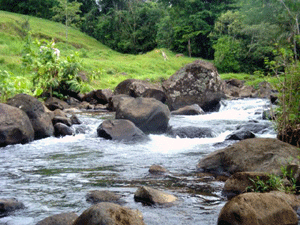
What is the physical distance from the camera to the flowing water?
5195 mm

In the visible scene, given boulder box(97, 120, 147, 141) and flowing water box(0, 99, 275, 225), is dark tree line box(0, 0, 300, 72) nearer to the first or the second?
boulder box(97, 120, 147, 141)

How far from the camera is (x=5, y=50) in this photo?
26.1 m

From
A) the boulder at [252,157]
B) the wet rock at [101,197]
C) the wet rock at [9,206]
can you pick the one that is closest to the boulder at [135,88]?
the boulder at [252,157]

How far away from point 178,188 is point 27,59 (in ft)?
39.4

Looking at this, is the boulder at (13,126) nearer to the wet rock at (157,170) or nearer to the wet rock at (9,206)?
the wet rock at (157,170)

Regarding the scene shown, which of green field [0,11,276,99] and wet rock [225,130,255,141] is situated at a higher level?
green field [0,11,276,99]

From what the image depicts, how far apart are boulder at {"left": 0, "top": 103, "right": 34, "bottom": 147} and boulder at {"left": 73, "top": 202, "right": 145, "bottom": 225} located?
6.23m

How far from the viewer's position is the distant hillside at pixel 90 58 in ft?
78.8

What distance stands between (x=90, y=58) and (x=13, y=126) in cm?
2590

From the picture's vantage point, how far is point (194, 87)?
694 inches

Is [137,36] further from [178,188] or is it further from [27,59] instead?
[178,188]

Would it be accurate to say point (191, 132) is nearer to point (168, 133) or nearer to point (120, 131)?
point (168, 133)

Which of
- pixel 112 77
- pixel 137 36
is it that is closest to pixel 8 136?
pixel 112 77

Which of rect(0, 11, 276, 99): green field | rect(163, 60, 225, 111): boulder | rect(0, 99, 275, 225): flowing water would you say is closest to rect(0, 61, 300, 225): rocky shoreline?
rect(163, 60, 225, 111): boulder
